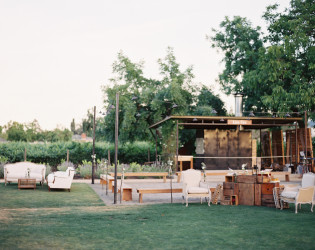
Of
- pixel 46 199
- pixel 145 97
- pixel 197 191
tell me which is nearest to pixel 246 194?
pixel 197 191

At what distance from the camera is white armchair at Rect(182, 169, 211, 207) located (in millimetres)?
9609

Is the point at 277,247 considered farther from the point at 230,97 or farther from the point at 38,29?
the point at 230,97

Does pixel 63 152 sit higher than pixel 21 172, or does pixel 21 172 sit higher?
pixel 63 152

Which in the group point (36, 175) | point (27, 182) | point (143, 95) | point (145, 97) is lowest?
point (27, 182)

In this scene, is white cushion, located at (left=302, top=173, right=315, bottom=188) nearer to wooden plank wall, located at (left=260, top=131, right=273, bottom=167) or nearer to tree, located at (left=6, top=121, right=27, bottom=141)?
wooden plank wall, located at (left=260, top=131, right=273, bottom=167)

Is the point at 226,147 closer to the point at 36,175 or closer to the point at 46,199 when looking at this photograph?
the point at 36,175

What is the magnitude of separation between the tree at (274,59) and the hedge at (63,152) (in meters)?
6.44

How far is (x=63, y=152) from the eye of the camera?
2041cm

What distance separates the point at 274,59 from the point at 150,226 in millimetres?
13858

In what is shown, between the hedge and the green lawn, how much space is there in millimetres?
10639

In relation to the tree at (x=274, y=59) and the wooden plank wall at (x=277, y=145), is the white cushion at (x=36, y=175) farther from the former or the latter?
the wooden plank wall at (x=277, y=145)

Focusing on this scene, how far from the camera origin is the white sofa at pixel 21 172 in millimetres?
13914

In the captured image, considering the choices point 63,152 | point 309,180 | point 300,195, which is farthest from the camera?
point 63,152

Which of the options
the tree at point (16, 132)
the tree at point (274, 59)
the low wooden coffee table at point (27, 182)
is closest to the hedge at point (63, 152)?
the tree at point (274, 59)
